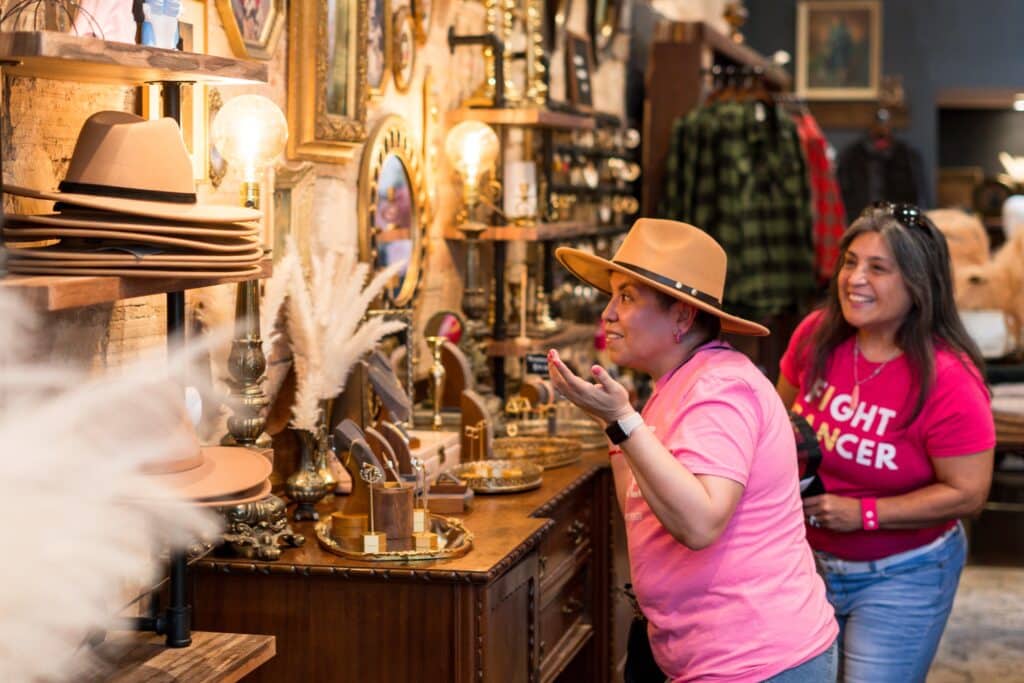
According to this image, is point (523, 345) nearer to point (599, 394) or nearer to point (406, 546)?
point (406, 546)

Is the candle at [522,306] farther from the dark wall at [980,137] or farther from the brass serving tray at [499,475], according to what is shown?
the dark wall at [980,137]

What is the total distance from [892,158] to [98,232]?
35.0 ft

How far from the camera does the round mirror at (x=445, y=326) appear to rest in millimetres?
4660

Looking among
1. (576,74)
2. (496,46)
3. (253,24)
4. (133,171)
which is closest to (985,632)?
(576,74)

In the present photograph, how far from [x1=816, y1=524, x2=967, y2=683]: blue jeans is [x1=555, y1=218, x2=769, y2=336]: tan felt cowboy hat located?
89 cm

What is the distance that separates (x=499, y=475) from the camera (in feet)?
11.8

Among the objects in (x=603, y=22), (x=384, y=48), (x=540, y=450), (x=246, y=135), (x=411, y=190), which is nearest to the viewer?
(x=246, y=135)

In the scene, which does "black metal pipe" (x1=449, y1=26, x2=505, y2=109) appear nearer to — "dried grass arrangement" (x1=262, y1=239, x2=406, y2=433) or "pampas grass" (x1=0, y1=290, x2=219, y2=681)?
"dried grass arrangement" (x1=262, y1=239, x2=406, y2=433)

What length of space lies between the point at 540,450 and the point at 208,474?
71.8 inches

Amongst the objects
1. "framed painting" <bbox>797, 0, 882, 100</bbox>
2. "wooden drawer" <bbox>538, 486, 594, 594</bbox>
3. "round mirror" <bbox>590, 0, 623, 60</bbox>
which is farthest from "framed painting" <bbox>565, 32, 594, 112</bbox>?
"framed painting" <bbox>797, 0, 882, 100</bbox>

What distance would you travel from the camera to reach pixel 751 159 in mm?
7555

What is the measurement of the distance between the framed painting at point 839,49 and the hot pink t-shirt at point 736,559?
33.0 ft

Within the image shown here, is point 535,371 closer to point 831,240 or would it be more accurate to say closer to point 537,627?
point 537,627

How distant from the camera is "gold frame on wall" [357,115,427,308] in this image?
13.5ft
